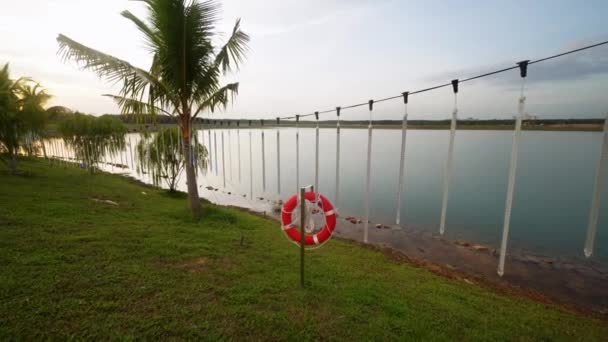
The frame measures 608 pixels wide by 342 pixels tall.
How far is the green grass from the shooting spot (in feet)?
5.53

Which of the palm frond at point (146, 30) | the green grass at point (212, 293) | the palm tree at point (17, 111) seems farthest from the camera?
the palm tree at point (17, 111)

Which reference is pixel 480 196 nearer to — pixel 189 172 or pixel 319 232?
pixel 319 232

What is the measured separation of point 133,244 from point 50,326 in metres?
1.40

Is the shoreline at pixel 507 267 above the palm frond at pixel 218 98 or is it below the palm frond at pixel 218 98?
below

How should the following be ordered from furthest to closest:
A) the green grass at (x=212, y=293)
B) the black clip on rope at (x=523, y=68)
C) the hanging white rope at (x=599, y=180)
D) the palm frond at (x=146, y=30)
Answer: the palm frond at (x=146, y=30) → the black clip on rope at (x=523, y=68) → the hanging white rope at (x=599, y=180) → the green grass at (x=212, y=293)

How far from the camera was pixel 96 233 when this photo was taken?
3066mm

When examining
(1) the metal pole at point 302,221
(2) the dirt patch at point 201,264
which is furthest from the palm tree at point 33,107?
(1) the metal pole at point 302,221

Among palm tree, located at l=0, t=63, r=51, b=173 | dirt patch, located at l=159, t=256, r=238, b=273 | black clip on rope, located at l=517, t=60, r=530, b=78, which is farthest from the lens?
palm tree, located at l=0, t=63, r=51, b=173

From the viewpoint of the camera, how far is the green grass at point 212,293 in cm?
169

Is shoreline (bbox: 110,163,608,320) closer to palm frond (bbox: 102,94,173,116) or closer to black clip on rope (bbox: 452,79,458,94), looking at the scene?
black clip on rope (bbox: 452,79,458,94)

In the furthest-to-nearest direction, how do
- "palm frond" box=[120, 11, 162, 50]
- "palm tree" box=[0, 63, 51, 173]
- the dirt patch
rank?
"palm tree" box=[0, 63, 51, 173] → "palm frond" box=[120, 11, 162, 50] → the dirt patch

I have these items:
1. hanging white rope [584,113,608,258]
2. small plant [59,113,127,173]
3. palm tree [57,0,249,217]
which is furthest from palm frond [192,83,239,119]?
small plant [59,113,127,173]

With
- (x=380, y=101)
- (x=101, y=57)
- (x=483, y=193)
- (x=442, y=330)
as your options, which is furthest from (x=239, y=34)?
(x=483, y=193)

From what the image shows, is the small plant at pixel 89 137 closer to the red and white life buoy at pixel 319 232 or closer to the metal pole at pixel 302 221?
the red and white life buoy at pixel 319 232
